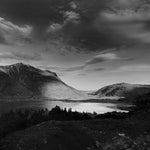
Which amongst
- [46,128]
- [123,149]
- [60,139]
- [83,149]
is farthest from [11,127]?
[123,149]

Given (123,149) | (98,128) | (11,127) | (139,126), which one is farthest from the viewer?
(11,127)

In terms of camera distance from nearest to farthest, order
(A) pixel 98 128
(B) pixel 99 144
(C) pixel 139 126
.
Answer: (B) pixel 99 144, (A) pixel 98 128, (C) pixel 139 126

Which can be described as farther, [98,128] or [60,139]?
[98,128]

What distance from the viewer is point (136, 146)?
80.1 feet

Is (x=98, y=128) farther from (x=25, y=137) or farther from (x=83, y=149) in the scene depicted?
(x=25, y=137)

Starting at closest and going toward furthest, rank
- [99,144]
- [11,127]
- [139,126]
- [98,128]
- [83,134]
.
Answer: [99,144] → [83,134] → [98,128] → [139,126] → [11,127]

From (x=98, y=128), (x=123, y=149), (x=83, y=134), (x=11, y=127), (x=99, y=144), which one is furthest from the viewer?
(x=11, y=127)

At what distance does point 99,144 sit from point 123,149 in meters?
2.80

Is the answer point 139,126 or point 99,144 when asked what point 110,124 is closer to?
point 139,126

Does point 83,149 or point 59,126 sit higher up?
point 59,126

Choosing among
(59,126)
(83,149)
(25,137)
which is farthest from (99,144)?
(25,137)

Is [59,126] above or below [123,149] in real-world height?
above

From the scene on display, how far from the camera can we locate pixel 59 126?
96.7 ft

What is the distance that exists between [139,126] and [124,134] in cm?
510
